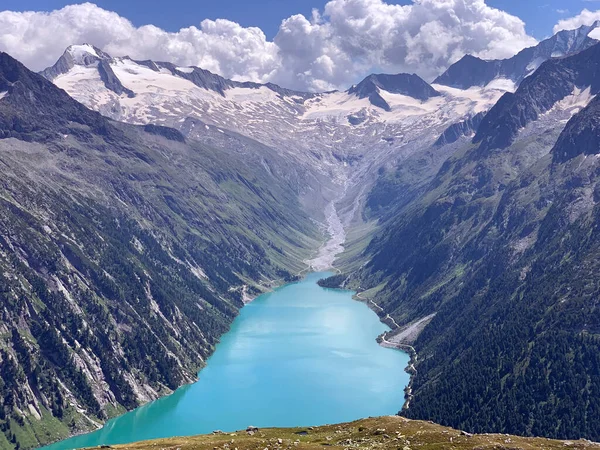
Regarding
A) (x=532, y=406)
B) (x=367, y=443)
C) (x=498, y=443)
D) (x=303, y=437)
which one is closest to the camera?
(x=498, y=443)

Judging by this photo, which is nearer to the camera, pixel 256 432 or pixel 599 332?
pixel 256 432

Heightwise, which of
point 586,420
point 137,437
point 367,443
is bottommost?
point 137,437


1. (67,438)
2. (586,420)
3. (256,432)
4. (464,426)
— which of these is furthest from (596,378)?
(67,438)

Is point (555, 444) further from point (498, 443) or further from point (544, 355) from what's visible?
point (544, 355)

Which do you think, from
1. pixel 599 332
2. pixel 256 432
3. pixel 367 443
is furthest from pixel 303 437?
pixel 599 332

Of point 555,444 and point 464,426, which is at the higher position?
point 555,444

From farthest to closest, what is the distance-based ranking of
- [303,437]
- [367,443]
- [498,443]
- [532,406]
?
[532,406], [303,437], [367,443], [498,443]

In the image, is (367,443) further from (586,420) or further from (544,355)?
(544,355)
